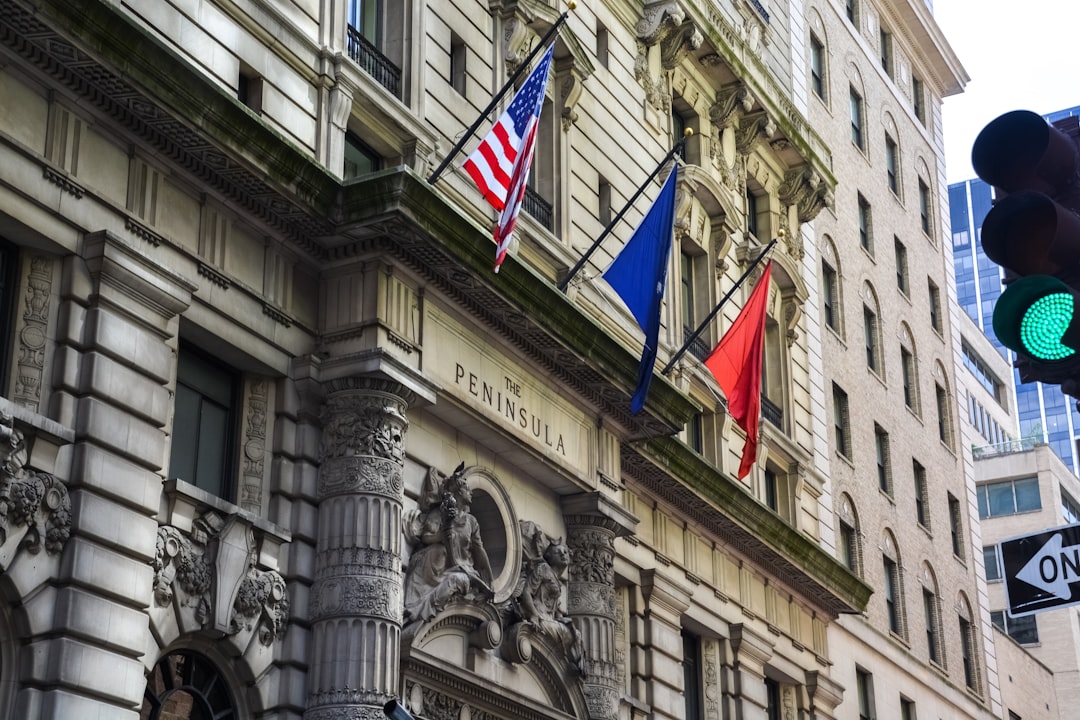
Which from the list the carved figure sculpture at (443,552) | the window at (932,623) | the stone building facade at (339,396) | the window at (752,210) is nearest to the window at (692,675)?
the stone building facade at (339,396)

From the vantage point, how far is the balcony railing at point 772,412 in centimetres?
3903

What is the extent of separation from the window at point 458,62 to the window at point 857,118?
25.8 metres

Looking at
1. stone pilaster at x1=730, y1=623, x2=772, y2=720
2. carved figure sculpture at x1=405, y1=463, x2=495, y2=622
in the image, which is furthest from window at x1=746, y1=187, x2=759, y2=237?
carved figure sculpture at x1=405, y1=463, x2=495, y2=622

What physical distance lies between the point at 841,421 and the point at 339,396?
24578 mm

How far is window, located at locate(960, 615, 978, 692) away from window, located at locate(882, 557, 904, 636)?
18.0 feet

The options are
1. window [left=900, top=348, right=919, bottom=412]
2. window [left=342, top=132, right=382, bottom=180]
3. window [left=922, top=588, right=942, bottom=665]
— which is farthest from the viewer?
window [left=900, top=348, right=919, bottom=412]

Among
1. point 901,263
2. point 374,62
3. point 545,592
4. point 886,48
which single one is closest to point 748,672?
point 545,592

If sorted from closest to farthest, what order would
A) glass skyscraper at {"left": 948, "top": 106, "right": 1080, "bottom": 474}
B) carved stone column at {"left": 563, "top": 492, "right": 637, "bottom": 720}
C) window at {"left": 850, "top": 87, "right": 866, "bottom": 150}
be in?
1. carved stone column at {"left": 563, "top": 492, "right": 637, "bottom": 720}
2. window at {"left": 850, "top": 87, "right": 866, "bottom": 150}
3. glass skyscraper at {"left": 948, "top": 106, "right": 1080, "bottom": 474}

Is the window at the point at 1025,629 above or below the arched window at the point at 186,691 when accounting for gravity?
above

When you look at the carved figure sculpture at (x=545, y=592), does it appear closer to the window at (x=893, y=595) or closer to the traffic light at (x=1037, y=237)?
the traffic light at (x=1037, y=237)

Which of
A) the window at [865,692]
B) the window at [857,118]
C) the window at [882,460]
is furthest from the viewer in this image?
the window at [857,118]

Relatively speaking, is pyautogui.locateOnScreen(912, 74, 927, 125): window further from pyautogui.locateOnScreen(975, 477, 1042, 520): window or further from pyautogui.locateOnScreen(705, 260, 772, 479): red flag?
pyautogui.locateOnScreen(975, 477, 1042, 520): window

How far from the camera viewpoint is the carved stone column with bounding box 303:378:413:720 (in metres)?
21.9

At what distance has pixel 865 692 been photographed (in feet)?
138
